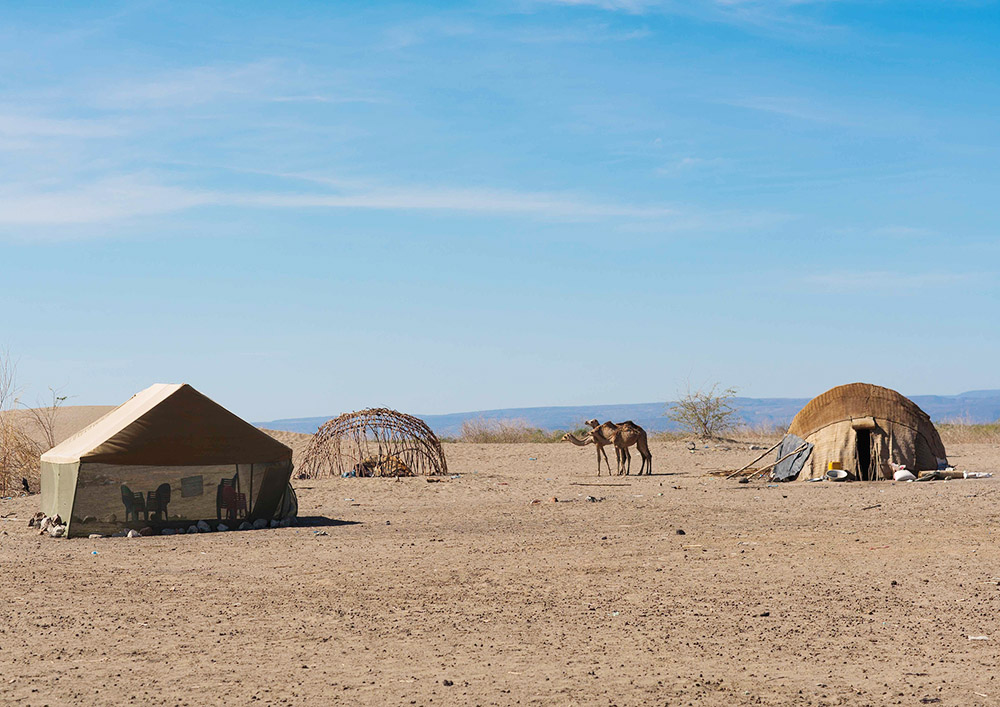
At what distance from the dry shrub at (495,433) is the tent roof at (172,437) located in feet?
62.0

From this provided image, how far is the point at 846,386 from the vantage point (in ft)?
65.5

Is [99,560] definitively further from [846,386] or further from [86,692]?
[846,386]

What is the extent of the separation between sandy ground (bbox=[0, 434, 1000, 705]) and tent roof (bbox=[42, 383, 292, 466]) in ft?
3.41

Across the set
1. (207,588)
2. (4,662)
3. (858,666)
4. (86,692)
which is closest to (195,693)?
(86,692)

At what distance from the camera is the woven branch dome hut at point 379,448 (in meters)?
21.5

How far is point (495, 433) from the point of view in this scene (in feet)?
111

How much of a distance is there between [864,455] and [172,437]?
12.6 meters

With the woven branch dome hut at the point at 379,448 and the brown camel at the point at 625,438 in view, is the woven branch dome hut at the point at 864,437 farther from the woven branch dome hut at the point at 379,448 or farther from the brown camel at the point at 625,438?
the woven branch dome hut at the point at 379,448

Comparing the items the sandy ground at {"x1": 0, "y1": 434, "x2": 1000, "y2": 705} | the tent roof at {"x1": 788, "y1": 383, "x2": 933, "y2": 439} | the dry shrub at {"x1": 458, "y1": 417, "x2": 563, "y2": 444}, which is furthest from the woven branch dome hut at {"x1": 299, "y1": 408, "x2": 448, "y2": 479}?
the dry shrub at {"x1": 458, "y1": 417, "x2": 563, "y2": 444}

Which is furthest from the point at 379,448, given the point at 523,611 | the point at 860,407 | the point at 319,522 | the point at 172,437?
the point at 523,611

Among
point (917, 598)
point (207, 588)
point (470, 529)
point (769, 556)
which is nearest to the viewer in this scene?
point (917, 598)

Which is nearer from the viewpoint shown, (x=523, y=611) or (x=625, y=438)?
(x=523, y=611)

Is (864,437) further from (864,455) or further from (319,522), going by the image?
(319,522)

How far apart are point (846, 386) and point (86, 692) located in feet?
54.3
